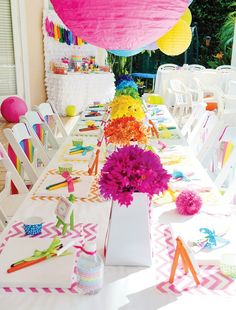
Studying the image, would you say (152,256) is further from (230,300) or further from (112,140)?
(112,140)

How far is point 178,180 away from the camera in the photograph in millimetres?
1985

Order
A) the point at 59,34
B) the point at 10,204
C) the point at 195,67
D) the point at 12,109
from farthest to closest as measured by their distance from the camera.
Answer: the point at 195,67 < the point at 59,34 < the point at 12,109 < the point at 10,204

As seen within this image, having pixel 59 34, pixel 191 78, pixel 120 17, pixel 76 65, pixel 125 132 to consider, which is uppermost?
pixel 59 34

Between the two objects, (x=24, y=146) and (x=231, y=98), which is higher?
(x=24, y=146)

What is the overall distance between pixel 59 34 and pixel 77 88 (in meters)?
1.19

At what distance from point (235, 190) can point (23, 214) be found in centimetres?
109

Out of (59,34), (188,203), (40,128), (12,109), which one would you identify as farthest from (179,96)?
(188,203)

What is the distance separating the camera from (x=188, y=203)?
1575 mm

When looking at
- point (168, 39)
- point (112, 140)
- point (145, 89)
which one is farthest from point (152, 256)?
point (145, 89)

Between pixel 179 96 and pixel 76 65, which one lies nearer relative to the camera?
pixel 179 96

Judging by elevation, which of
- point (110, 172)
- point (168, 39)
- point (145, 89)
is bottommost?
point (145, 89)

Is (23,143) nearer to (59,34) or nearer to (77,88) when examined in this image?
(77,88)

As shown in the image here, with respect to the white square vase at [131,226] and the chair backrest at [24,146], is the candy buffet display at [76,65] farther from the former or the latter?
the white square vase at [131,226]

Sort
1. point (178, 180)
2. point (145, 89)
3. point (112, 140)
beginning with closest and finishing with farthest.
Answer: point (178, 180), point (112, 140), point (145, 89)
